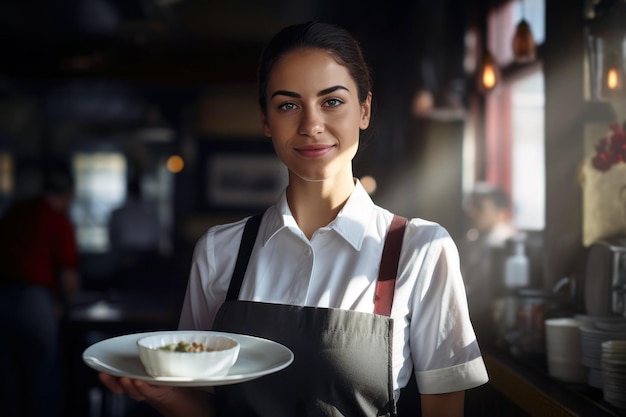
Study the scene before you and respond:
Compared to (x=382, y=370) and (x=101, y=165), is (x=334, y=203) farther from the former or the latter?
(x=101, y=165)

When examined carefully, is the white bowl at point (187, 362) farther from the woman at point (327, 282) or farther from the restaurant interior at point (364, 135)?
the restaurant interior at point (364, 135)

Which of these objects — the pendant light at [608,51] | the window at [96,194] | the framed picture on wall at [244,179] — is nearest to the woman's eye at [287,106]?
the pendant light at [608,51]

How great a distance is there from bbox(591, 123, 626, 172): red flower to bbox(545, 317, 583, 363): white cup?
556 mm

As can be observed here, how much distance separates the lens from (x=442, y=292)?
1447mm

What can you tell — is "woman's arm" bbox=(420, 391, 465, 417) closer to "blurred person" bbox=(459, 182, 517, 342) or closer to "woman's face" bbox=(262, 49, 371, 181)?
"woman's face" bbox=(262, 49, 371, 181)

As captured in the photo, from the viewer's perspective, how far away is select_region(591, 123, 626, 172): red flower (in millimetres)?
2361

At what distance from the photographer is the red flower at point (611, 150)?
7.75 feet

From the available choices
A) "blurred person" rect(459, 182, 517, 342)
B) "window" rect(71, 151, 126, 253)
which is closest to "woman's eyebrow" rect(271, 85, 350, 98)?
"blurred person" rect(459, 182, 517, 342)

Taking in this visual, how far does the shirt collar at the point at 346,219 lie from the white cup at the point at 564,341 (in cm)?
91

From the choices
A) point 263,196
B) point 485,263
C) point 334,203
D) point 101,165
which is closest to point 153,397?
point 334,203

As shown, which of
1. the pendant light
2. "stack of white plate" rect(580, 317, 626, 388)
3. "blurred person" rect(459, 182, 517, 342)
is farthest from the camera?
"blurred person" rect(459, 182, 517, 342)

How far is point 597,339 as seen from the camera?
200cm

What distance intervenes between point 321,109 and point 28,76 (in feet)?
23.9

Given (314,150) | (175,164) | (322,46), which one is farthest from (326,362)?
(175,164)
